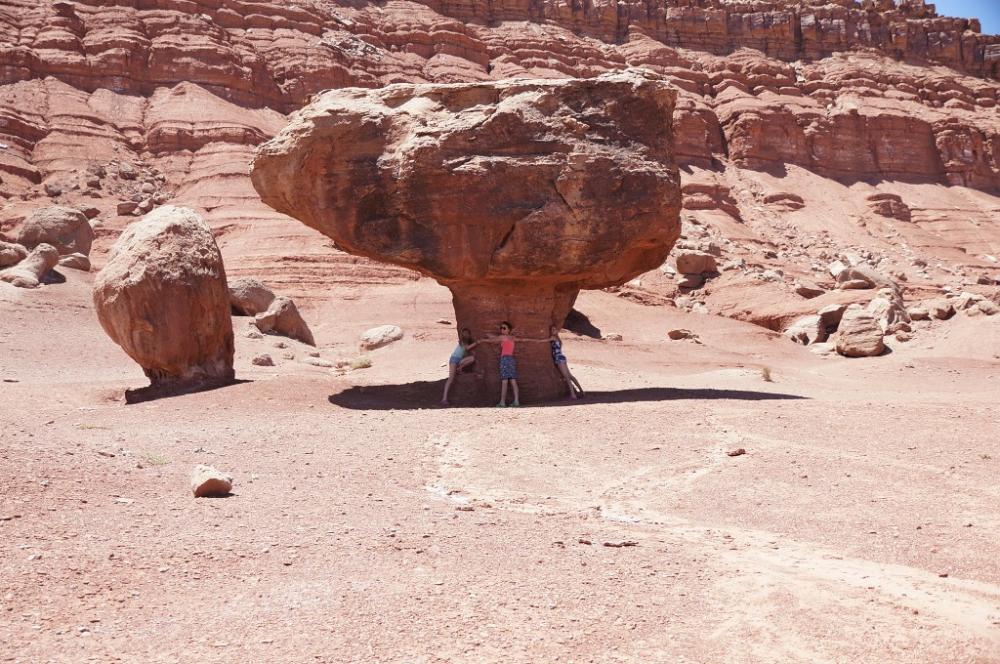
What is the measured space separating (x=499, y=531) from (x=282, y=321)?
16.9 metres

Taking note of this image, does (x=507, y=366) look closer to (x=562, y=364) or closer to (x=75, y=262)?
(x=562, y=364)

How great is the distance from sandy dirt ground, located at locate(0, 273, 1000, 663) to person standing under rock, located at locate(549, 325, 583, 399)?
33.4 inches

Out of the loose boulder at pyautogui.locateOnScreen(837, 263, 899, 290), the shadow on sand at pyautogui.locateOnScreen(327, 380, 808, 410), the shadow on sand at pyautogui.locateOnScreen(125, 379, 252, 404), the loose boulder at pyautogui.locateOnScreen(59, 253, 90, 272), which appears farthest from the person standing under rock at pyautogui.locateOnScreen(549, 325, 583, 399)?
the loose boulder at pyautogui.locateOnScreen(837, 263, 899, 290)

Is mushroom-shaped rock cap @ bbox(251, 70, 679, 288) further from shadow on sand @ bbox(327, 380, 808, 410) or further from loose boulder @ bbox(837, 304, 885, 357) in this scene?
loose boulder @ bbox(837, 304, 885, 357)

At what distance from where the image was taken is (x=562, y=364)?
13891mm

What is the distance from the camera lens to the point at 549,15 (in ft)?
195

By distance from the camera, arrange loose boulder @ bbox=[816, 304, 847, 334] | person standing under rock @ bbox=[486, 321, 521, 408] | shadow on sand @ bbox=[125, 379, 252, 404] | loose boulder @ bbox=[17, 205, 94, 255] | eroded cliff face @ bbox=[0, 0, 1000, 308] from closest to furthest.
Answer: person standing under rock @ bbox=[486, 321, 521, 408] < shadow on sand @ bbox=[125, 379, 252, 404] < loose boulder @ bbox=[17, 205, 94, 255] < loose boulder @ bbox=[816, 304, 847, 334] < eroded cliff face @ bbox=[0, 0, 1000, 308]

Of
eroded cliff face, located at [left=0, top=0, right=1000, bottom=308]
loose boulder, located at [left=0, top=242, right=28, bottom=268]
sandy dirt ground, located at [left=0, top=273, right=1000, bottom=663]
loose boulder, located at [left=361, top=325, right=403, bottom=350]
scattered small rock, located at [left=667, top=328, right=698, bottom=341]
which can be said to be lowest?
scattered small rock, located at [left=667, top=328, right=698, bottom=341]

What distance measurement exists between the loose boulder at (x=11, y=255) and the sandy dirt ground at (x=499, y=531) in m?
12.4

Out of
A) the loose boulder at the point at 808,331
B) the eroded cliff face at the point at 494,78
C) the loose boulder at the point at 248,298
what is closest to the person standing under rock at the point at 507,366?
the loose boulder at the point at 248,298

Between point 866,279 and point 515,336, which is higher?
point 515,336

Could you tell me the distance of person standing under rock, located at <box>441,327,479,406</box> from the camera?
45.2 feet

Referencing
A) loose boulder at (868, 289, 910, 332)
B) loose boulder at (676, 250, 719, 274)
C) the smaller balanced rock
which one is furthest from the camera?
loose boulder at (676, 250, 719, 274)

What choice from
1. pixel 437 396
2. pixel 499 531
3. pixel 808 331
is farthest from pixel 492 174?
pixel 808 331
